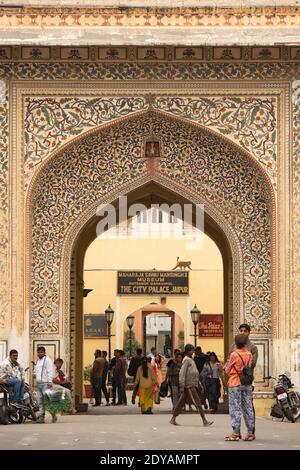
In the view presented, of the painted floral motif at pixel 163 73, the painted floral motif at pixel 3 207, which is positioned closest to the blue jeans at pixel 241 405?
the painted floral motif at pixel 163 73

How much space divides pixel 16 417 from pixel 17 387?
14.4 inches

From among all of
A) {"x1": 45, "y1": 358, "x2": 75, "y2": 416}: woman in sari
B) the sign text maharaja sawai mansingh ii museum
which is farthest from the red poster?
{"x1": 45, "y1": 358, "x2": 75, "y2": 416}: woman in sari

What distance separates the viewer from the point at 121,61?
1756 centimetres

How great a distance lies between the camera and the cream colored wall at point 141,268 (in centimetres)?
3488

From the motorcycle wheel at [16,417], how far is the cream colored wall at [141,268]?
18133mm

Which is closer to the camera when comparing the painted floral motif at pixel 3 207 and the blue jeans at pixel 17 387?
the blue jeans at pixel 17 387

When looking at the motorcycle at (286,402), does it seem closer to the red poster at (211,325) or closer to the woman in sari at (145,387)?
the woman in sari at (145,387)

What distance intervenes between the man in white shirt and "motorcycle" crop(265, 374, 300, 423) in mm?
2786

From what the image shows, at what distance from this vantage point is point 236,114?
17.6m

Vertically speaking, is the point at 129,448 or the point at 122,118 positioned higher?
A: the point at 122,118
